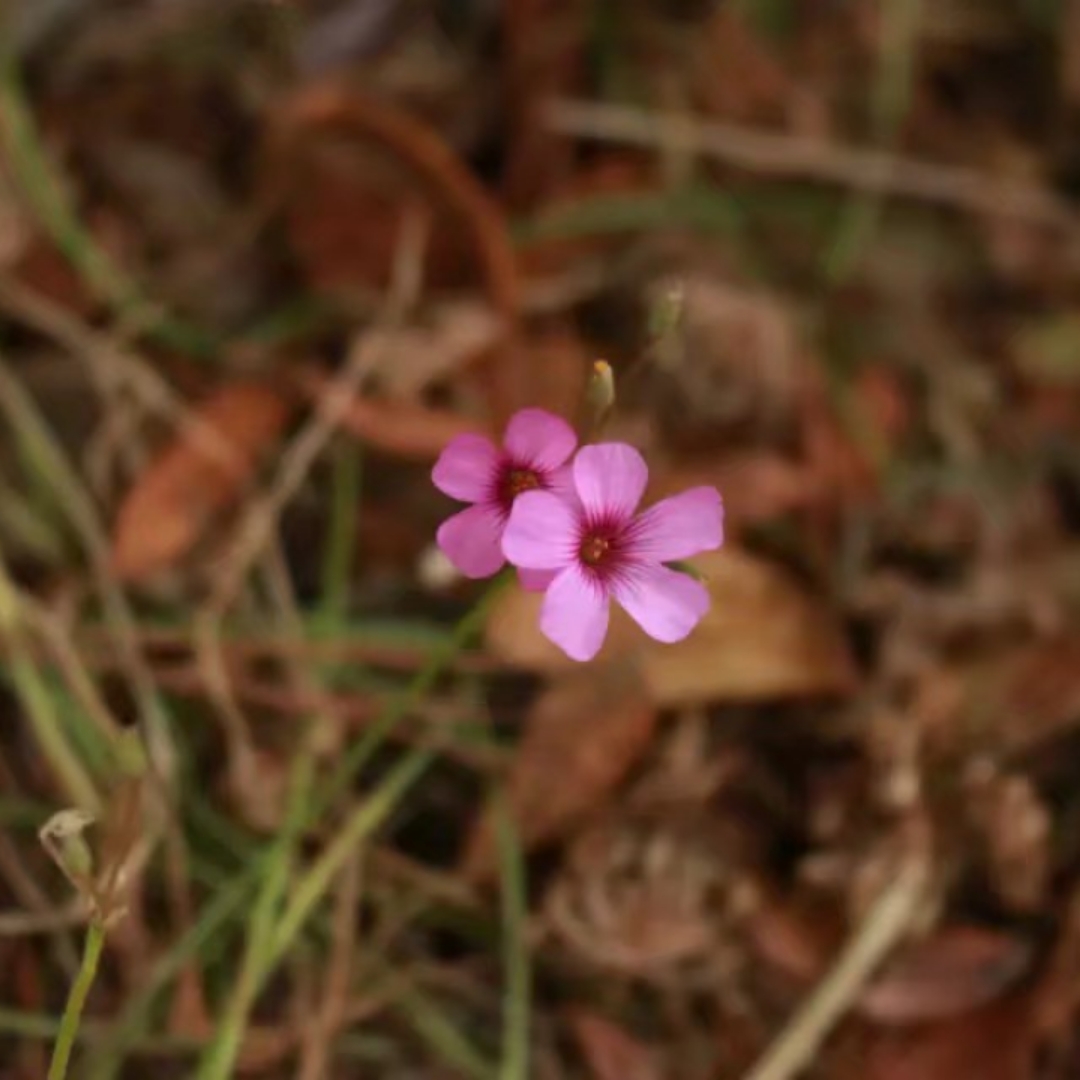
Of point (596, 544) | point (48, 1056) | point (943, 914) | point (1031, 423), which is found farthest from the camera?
point (1031, 423)

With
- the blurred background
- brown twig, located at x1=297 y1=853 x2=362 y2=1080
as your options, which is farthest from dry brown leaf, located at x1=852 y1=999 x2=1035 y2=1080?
brown twig, located at x1=297 y1=853 x2=362 y2=1080

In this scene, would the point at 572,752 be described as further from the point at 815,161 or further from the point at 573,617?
the point at 815,161

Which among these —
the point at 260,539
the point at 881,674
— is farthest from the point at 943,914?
the point at 260,539

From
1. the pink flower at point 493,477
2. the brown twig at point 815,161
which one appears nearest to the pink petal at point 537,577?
the pink flower at point 493,477

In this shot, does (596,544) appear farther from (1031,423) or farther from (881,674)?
(1031,423)

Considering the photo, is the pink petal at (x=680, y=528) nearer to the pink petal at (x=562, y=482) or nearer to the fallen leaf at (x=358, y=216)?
the pink petal at (x=562, y=482)

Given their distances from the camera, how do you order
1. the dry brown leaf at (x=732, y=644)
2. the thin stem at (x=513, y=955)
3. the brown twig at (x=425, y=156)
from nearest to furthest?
the thin stem at (x=513, y=955), the dry brown leaf at (x=732, y=644), the brown twig at (x=425, y=156)

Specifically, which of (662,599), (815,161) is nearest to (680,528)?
(662,599)
